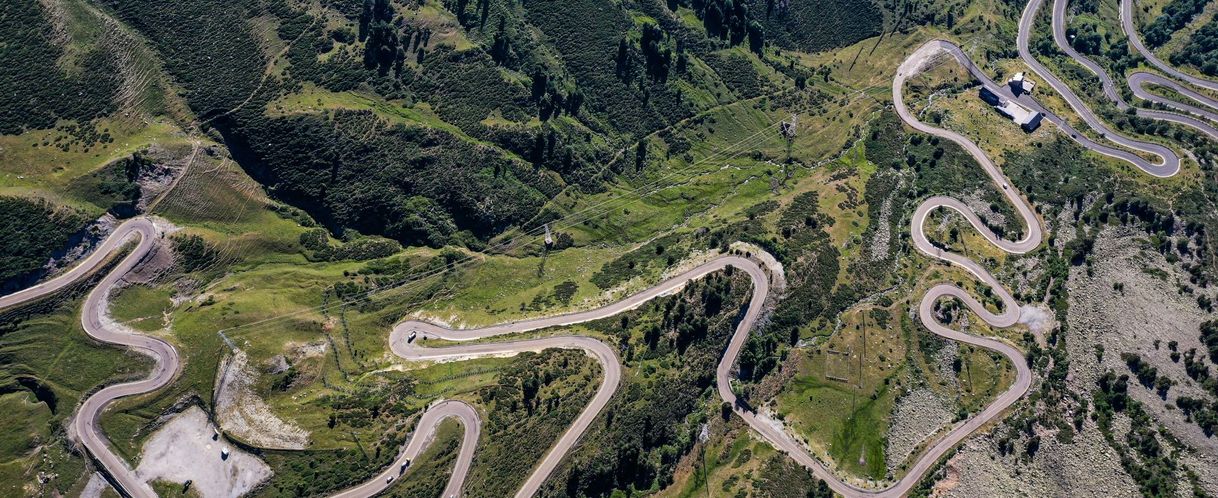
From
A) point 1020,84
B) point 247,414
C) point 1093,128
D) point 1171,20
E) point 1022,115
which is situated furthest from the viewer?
point 1171,20

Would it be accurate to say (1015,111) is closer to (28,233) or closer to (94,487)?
(94,487)

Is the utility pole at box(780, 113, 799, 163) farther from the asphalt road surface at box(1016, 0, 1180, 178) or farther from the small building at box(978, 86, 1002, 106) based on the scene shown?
the asphalt road surface at box(1016, 0, 1180, 178)

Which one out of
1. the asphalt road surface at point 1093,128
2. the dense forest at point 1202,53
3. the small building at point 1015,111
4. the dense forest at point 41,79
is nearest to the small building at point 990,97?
the small building at point 1015,111

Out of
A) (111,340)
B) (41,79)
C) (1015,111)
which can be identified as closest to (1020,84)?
(1015,111)

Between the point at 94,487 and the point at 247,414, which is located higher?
the point at 247,414

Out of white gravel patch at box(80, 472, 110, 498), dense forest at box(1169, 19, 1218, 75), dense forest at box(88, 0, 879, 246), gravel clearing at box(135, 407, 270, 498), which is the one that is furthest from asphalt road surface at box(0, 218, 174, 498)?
dense forest at box(1169, 19, 1218, 75)

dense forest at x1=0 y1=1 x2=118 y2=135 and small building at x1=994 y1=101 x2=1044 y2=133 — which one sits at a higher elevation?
small building at x1=994 y1=101 x2=1044 y2=133

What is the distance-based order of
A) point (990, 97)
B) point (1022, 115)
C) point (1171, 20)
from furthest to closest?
point (1171, 20), point (990, 97), point (1022, 115)
